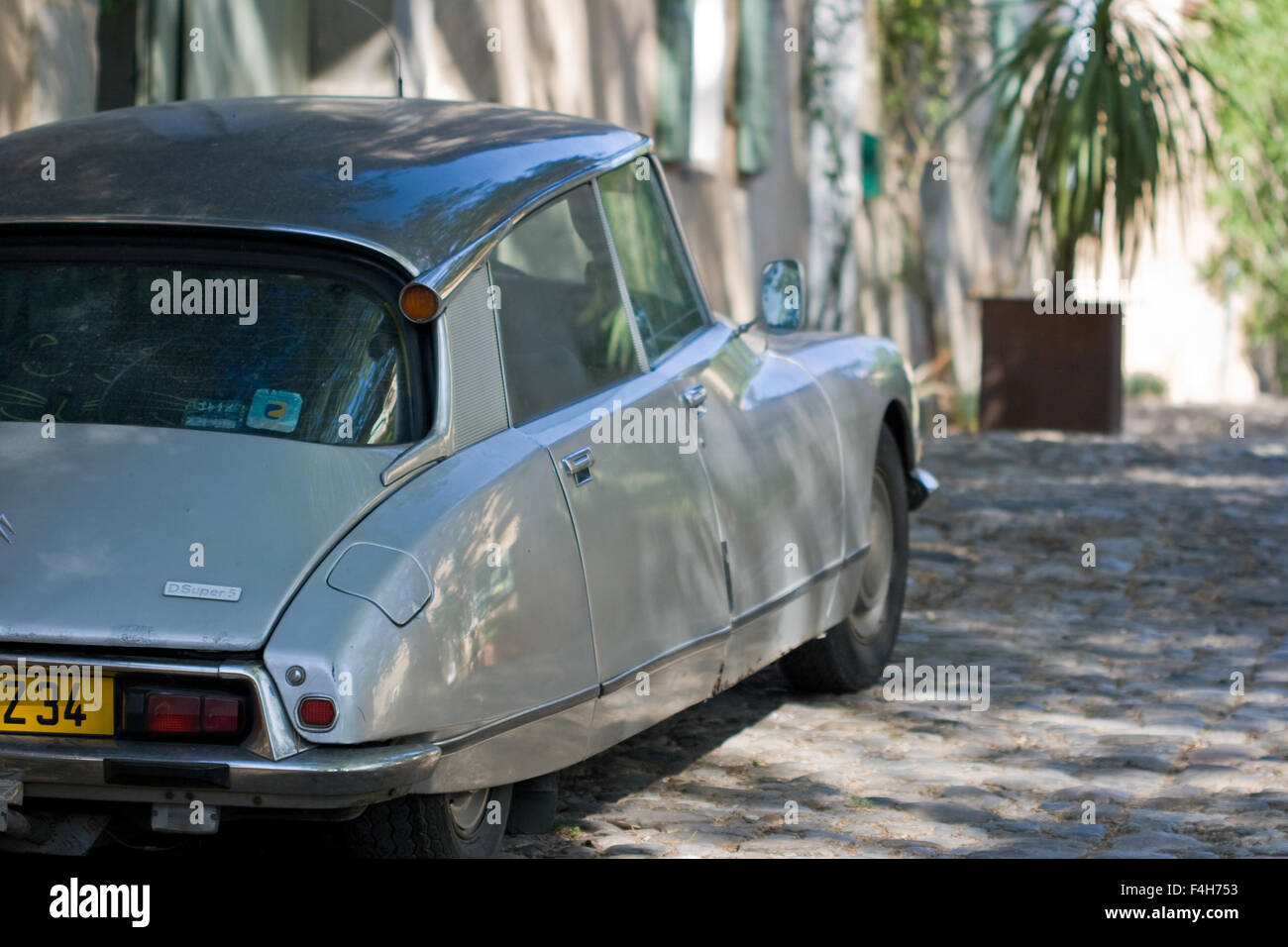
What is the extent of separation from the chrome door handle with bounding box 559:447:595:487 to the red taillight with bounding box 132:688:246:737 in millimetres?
993

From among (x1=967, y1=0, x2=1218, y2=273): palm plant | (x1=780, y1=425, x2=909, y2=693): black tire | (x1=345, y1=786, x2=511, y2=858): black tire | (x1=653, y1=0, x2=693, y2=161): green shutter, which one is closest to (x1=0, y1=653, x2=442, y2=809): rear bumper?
(x1=345, y1=786, x2=511, y2=858): black tire

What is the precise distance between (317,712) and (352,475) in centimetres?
52

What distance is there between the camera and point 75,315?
4043 millimetres

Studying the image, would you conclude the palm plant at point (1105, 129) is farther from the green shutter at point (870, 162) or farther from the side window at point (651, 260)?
the side window at point (651, 260)

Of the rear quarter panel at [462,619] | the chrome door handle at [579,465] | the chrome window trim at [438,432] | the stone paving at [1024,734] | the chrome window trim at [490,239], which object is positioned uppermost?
the chrome window trim at [490,239]

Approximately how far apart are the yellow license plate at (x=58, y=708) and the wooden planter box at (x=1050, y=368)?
11.3 meters

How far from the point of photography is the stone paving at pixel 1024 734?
4.73 meters

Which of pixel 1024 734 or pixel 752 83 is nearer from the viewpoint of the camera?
pixel 1024 734

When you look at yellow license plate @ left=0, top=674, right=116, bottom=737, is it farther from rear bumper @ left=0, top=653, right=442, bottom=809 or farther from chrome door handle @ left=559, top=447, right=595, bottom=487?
chrome door handle @ left=559, top=447, right=595, bottom=487

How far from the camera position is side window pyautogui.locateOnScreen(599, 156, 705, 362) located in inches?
193

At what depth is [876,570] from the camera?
6328 millimetres

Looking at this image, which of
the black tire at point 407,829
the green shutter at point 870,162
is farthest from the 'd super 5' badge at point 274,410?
the green shutter at point 870,162

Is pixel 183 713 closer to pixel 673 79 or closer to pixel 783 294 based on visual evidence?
pixel 783 294

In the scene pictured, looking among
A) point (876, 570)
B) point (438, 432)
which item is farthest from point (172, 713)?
point (876, 570)
